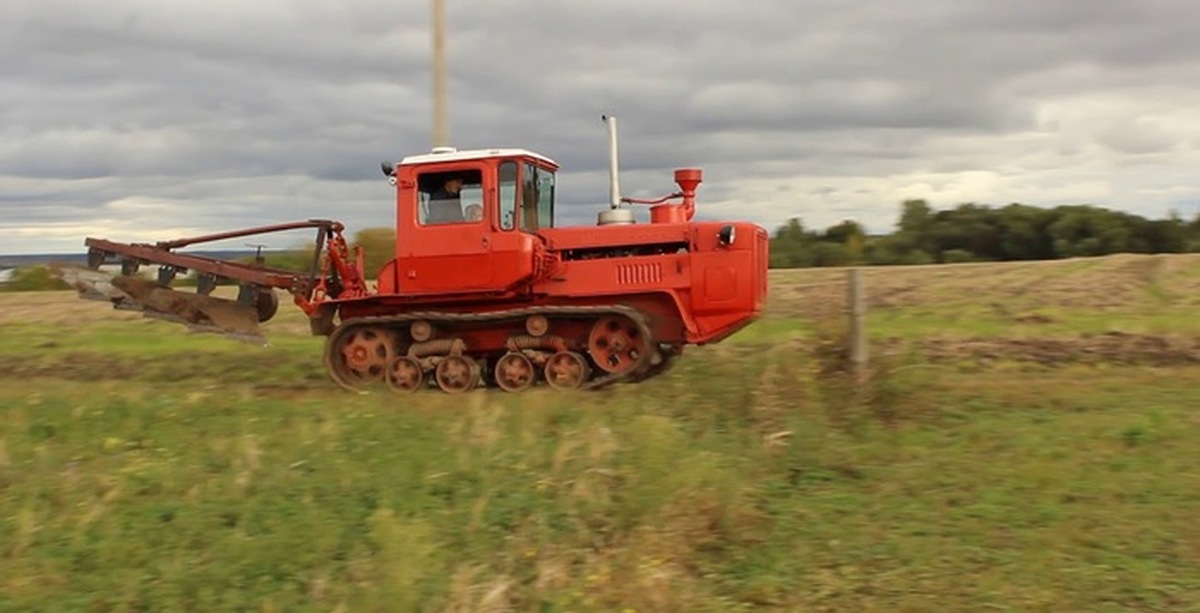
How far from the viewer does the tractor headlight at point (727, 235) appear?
34.8 ft

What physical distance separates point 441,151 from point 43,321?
12.4 m

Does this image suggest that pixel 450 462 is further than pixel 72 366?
No

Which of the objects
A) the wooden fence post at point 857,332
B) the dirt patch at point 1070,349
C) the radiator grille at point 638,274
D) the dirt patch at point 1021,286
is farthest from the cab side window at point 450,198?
the dirt patch at point 1021,286

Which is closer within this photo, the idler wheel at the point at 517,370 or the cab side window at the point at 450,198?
the cab side window at the point at 450,198

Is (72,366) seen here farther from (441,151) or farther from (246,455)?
(246,455)

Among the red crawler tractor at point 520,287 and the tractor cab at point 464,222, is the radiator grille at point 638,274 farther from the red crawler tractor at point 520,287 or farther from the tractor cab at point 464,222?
the tractor cab at point 464,222

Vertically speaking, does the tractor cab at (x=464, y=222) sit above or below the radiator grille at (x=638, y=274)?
above

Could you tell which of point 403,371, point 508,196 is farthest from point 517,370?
point 508,196

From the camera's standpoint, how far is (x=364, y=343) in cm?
1134

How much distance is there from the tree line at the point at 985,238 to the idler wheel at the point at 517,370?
59.8 ft

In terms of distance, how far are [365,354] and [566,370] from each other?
2.15 m

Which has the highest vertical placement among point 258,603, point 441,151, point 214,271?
point 441,151

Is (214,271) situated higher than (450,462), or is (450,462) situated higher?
(214,271)

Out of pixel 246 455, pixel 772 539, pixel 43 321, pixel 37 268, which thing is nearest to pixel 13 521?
pixel 246 455
